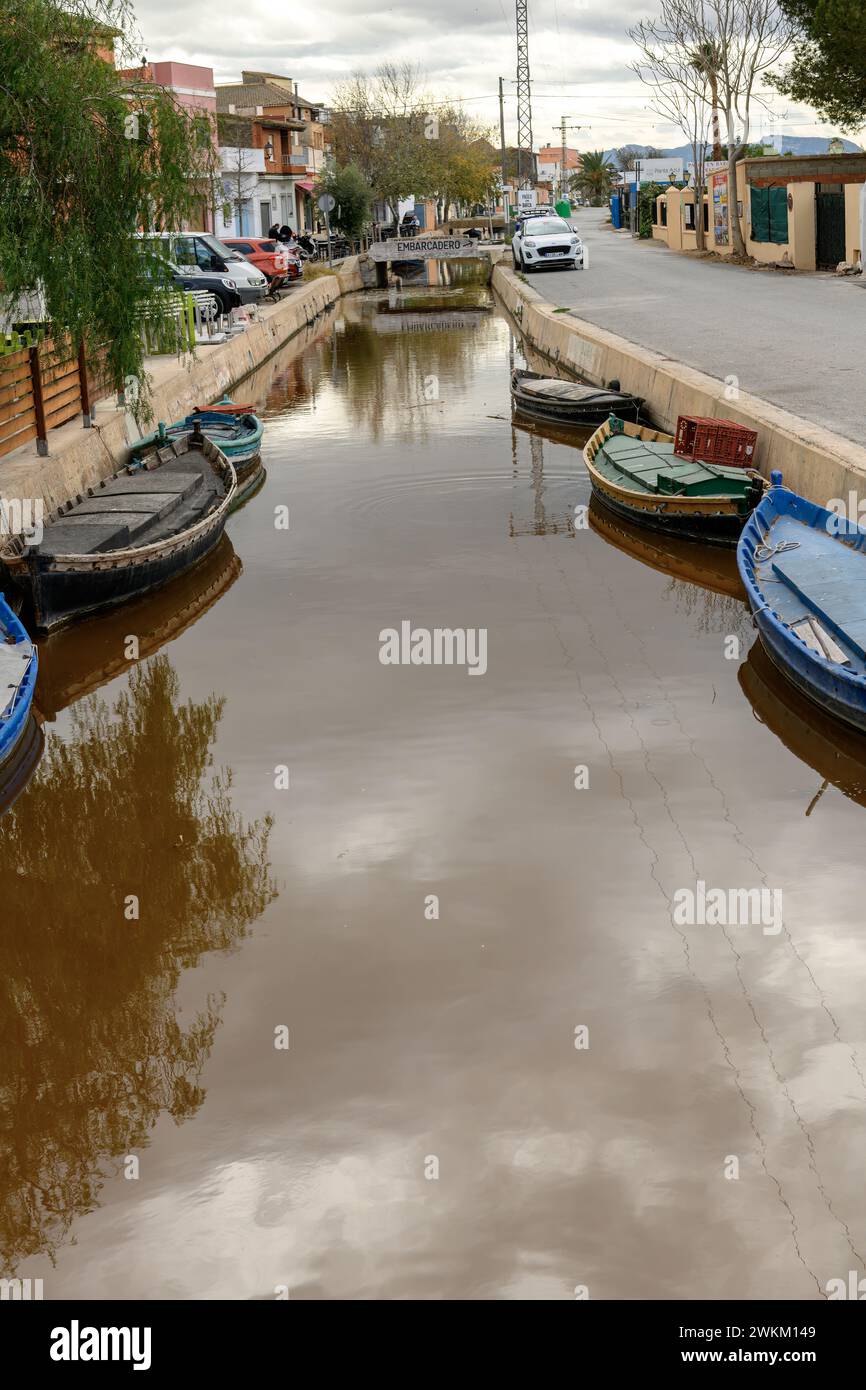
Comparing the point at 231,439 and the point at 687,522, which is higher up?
the point at 231,439

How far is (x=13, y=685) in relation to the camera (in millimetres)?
10633

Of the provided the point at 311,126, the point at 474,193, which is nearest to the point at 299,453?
the point at 311,126

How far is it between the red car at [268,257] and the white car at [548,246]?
25.1ft

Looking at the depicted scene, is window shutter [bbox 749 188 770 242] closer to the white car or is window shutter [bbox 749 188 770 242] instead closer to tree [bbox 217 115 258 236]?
the white car

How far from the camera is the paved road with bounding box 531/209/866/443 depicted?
1841 cm

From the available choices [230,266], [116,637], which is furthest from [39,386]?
[230,266]

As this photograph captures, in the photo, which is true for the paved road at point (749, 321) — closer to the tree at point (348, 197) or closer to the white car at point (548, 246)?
the white car at point (548, 246)

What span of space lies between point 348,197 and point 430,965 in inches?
2753

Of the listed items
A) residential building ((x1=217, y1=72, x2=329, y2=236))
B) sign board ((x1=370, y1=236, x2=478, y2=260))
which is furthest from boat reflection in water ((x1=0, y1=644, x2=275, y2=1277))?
residential building ((x1=217, y1=72, x2=329, y2=236))

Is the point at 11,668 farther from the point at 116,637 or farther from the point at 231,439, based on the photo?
the point at 231,439

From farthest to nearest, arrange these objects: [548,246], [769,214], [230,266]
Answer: [548,246]
[769,214]
[230,266]

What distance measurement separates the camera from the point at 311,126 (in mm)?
89438
